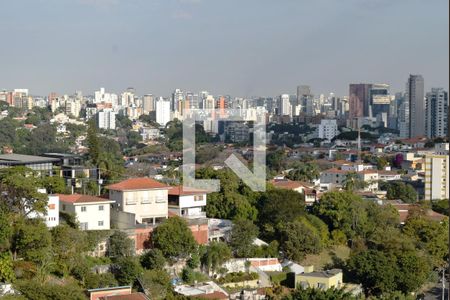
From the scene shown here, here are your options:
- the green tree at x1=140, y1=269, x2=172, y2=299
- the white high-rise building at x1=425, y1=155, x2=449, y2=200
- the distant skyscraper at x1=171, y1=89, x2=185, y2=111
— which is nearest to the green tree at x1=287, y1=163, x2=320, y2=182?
the white high-rise building at x1=425, y1=155, x2=449, y2=200

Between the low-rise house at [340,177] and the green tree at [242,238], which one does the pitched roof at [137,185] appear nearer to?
the green tree at [242,238]

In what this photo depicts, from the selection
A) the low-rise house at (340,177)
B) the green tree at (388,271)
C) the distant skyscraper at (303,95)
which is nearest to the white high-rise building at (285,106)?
the distant skyscraper at (303,95)

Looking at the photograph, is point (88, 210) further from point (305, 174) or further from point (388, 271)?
point (305, 174)

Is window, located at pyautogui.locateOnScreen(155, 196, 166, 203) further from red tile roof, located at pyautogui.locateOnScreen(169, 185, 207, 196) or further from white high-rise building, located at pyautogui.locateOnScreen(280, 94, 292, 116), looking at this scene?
white high-rise building, located at pyautogui.locateOnScreen(280, 94, 292, 116)

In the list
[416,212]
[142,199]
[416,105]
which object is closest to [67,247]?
[142,199]

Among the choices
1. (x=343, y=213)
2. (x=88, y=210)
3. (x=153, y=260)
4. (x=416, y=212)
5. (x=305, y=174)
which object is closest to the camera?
(x=153, y=260)

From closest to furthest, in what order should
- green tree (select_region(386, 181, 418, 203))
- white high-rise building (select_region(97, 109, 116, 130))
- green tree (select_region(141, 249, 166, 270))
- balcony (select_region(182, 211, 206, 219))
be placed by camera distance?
green tree (select_region(141, 249, 166, 270)) → balcony (select_region(182, 211, 206, 219)) → green tree (select_region(386, 181, 418, 203)) → white high-rise building (select_region(97, 109, 116, 130))
